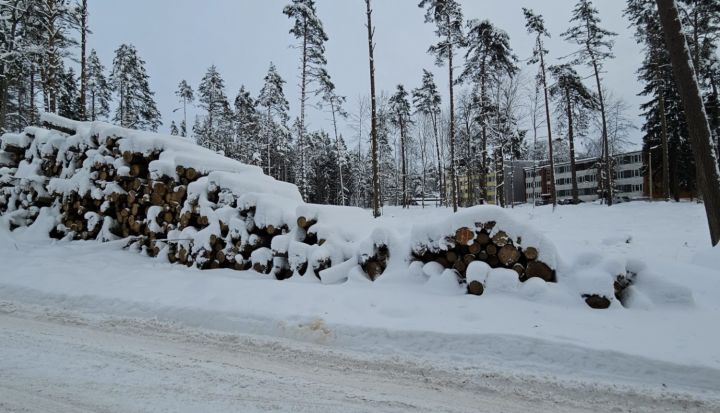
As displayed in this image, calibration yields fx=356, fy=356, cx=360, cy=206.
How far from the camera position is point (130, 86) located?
31688 mm

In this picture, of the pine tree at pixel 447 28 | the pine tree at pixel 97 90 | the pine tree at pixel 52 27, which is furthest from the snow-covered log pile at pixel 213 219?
the pine tree at pixel 97 90

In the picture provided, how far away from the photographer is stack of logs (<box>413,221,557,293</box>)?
14.5ft

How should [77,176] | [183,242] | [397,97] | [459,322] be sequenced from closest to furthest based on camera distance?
[459,322] < [183,242] < [77,176] < [397,97]

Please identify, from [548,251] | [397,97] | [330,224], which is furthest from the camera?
[397,97]

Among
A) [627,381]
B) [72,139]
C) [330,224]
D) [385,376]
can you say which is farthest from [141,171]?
[627,381]

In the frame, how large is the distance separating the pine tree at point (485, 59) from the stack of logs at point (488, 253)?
690 inches

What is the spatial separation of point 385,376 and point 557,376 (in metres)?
1.45

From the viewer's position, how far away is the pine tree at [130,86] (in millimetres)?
31375

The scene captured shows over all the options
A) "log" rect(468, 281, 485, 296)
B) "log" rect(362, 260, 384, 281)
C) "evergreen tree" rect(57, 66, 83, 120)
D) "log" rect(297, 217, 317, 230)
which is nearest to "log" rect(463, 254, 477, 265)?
→ "log" rect(468, 281, 485, 296)

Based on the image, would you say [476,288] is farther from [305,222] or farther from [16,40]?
[16,40]

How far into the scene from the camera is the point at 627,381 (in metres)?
2.91

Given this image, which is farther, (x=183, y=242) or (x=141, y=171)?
(x=141, y=171)

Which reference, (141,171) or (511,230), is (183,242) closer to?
(141,171)

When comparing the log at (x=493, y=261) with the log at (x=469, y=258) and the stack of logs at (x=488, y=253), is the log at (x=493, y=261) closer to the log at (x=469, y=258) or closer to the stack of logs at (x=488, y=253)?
the stack of logs at (x=488, y=253)
